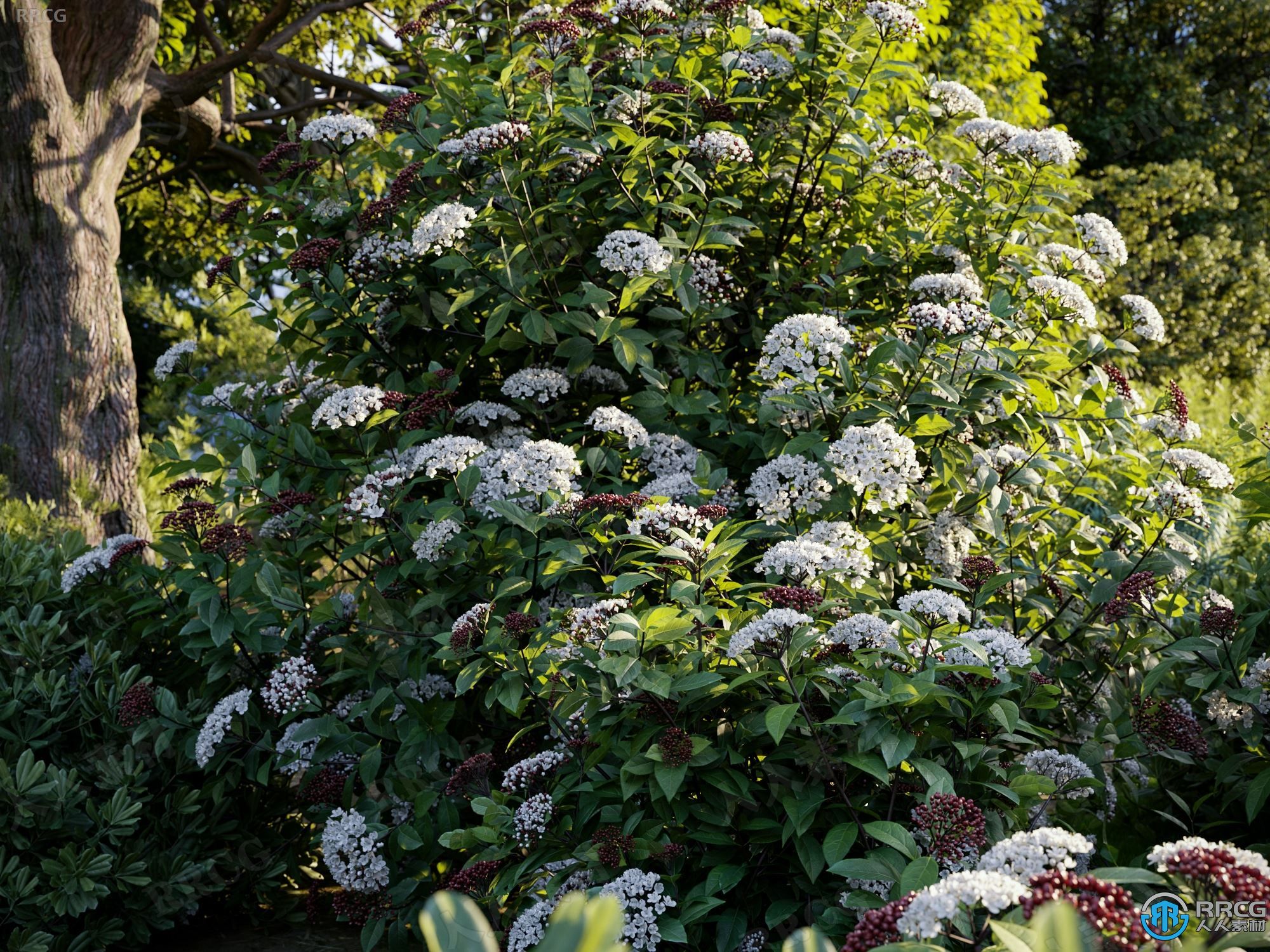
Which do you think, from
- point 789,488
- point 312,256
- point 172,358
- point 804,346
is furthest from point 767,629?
point 172,358

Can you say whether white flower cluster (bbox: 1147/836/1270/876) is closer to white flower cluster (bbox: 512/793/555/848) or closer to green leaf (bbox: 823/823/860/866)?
green leaf (bbox: 823/823/860/866)

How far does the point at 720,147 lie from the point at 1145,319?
1.45 metres

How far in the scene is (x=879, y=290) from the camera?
373 cm

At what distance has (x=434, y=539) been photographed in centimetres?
285

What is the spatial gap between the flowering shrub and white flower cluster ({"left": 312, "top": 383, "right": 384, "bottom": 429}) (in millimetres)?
15

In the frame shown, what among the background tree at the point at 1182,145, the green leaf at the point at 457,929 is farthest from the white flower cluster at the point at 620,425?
the background tree at the point at 1182,145

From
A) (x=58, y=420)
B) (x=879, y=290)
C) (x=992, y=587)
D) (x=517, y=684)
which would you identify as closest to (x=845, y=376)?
(x=992, y=587)

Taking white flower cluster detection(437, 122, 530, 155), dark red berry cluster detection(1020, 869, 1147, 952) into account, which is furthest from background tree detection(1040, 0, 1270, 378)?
dark red berry cluster detection(1020, 869, 1147, 952)

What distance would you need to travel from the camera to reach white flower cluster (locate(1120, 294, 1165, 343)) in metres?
3.24

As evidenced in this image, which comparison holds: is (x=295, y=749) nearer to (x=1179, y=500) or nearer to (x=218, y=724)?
(x=218, y=724)

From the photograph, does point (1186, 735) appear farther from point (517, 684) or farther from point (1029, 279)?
point (517, 684)

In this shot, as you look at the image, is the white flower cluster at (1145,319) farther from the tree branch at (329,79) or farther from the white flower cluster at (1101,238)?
the tree branch at (329,79)

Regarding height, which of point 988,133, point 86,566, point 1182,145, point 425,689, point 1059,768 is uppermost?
point 1182,145

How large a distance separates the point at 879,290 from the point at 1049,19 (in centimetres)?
1710
